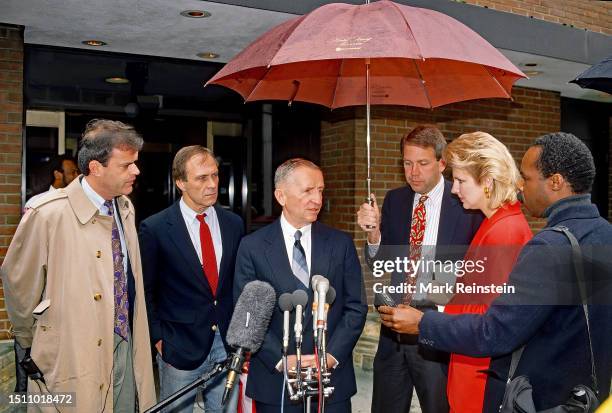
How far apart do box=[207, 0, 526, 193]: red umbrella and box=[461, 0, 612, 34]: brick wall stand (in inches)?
171

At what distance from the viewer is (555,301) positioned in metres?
2.78

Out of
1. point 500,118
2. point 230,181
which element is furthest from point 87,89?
point 500,118

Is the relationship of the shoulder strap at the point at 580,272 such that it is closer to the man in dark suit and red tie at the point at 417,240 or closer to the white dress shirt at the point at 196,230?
the man in dark suit and red tie at the point at 417,240

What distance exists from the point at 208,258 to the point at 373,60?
5.96 ft

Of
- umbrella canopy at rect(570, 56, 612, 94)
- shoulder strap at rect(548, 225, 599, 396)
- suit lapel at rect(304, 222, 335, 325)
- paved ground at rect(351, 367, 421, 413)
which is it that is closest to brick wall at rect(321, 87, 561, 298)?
paved ground at rect(351, 367, 421, 413)

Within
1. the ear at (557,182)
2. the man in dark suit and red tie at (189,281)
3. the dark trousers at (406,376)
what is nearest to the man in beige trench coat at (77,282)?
the man in dark suit and red tie at (189,281)

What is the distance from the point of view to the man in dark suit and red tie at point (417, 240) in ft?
13.9

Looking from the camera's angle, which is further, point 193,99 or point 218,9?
point 193,99

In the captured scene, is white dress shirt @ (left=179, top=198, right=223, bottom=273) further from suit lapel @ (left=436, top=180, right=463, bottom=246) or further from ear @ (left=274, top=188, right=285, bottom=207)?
suit lapel @ (left=436, top=180, right=463, bottom=246)

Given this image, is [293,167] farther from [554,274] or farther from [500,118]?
[500,118]

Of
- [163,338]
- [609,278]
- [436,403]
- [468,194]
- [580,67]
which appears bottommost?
[436,403]

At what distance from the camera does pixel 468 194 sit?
345cm

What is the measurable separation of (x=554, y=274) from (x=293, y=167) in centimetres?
169

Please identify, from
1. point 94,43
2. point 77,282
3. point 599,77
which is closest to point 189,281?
point 77,282
